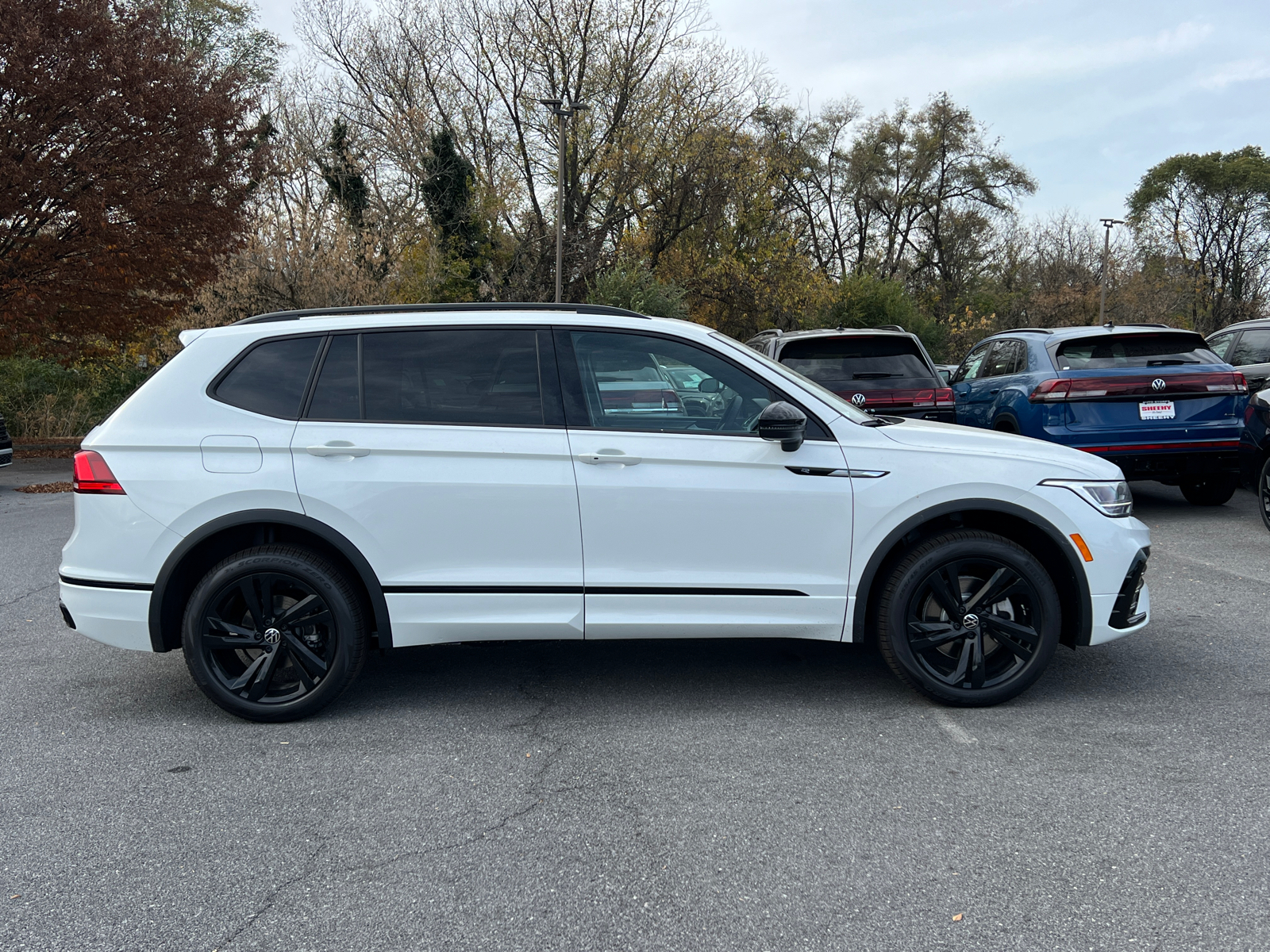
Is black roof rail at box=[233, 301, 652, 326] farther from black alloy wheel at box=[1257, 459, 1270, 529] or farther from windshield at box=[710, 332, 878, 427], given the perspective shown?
black alloy wheel at box=[1257, 459, 1270, 529]

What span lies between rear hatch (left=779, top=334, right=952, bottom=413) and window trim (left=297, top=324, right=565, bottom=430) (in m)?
4.97

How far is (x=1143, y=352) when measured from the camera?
28.0ft

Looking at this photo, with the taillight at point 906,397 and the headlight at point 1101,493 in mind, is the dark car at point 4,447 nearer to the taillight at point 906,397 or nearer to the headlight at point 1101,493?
the taillight at point 906,397

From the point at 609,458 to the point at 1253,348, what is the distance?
9.44 metres

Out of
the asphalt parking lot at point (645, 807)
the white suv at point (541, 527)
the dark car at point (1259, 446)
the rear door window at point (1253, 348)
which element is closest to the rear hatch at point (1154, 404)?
the dark car at point (1259, 446)

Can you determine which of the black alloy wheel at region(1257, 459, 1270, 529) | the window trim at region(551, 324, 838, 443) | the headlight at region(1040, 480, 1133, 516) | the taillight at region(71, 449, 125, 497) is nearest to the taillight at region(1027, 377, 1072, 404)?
the black alloy wheel at region(1257, 459, 1270, 529)

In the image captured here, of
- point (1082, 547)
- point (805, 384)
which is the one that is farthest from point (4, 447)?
point (1082, 547)

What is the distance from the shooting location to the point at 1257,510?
9336mm

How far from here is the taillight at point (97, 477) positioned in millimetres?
4055

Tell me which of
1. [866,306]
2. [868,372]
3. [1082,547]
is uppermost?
[866,306]

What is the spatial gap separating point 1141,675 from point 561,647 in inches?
114

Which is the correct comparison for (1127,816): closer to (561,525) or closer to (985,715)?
(985,715)

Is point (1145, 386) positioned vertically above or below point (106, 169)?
below

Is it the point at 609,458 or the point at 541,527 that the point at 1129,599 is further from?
the point at 541,527
